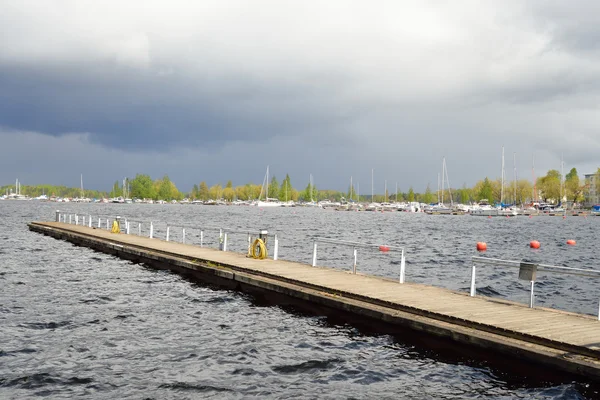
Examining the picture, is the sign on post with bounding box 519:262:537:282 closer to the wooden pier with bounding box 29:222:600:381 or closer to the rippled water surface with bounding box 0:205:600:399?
the wooden pier with bounding box 29:222:600:381

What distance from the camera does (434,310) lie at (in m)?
16.0

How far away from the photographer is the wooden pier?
12.3 m

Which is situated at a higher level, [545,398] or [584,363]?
[584,363]

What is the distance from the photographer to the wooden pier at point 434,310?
12.3 m

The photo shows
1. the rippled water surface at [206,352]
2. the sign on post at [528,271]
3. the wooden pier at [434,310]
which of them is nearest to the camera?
the rippled water surface at [206,352]

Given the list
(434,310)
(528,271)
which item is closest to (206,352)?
(434,310)

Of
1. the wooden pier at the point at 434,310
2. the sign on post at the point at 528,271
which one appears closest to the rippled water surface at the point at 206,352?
the wooden pier at the point at 434,310

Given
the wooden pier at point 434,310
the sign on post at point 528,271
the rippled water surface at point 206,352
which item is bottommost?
the rippled water surface at point 206,352

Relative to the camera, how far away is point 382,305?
17.3 meters

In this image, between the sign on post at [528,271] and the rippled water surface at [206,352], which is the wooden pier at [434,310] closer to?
the rippled water surface at [206,352]

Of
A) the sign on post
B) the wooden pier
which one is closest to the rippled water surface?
the wooden pier

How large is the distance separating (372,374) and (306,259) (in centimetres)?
2849

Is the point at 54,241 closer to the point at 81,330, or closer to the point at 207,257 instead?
the point at 207,257

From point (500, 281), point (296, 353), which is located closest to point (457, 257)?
point (500, 281)
